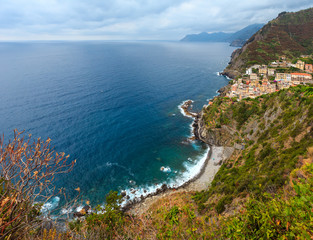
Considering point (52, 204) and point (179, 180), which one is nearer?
point (52, 204)

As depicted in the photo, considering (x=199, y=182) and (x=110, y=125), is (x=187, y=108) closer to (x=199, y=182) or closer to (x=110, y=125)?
(x=110, y=125)

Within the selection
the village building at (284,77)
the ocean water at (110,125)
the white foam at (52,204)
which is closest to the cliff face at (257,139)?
the ocean water at (110,125)

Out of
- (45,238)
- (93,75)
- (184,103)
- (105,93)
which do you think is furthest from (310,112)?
(93,75)

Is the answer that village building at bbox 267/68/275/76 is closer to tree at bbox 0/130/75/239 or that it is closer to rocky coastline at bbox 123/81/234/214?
rocky coastline at bbox 123/81/234/214

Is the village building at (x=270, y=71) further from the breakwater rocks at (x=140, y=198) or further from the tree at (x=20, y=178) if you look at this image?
the tree at (x=20, y=178)

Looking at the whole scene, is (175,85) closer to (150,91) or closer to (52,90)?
(150,91)

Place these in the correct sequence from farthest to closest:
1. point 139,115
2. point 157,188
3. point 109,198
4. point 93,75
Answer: point 93,75 < point 139,115 < point 157,188 < point 109,198

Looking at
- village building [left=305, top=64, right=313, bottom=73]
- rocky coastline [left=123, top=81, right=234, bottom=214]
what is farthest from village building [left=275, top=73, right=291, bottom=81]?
rocky coastline [left=123, top=81, right=234, bottom=214]

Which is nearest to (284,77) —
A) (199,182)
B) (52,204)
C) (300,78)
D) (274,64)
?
(300,78)
